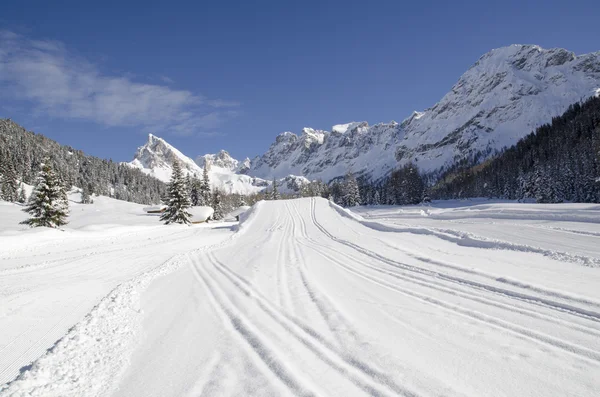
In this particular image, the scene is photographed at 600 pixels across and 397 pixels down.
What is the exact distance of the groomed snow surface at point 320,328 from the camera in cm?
266

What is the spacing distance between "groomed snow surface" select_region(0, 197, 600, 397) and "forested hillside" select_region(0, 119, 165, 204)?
292ft

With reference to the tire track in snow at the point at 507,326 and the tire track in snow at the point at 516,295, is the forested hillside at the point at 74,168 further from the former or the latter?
the tire track in snow at the point at 507,326

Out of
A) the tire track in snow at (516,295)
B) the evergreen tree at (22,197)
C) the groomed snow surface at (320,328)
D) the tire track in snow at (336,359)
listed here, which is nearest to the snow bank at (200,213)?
the groomed snow surface at (320,328)

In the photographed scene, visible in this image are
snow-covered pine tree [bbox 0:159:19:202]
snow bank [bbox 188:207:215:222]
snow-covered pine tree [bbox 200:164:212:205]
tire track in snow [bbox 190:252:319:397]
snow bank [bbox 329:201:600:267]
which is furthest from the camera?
snow-covered pine tree [bbox 0:159:19:202]

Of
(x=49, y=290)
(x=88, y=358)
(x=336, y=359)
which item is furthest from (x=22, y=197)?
(x=336, y=359)

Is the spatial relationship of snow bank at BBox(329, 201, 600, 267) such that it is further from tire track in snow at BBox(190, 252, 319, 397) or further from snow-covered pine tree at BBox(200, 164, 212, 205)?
snow-covered pine tree at BBox(200, 164, 212, 205)

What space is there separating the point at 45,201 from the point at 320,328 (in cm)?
2922

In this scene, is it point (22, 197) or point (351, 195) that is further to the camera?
point (351, 195)

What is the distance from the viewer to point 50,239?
15352mm

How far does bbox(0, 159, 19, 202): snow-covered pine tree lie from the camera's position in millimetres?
59219

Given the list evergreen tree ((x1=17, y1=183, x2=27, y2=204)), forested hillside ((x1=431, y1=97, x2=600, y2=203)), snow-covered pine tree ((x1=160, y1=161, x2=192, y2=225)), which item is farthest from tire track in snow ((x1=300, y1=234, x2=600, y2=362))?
evergreen tree ((x1=17, y1=183, x2=27, y2=204))

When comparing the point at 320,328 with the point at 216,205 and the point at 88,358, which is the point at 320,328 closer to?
the point at 88,358

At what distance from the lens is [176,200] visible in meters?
33.5

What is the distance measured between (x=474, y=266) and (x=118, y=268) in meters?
9.53
